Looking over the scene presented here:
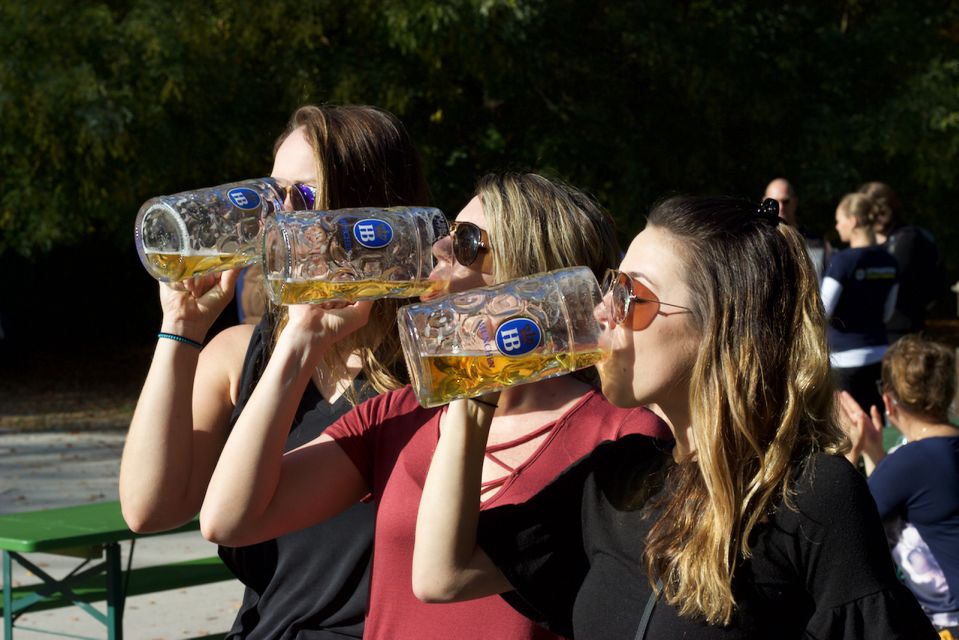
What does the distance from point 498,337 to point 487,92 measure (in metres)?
12.7

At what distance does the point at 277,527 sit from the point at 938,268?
7068 mm

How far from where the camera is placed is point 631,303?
5.59 ft

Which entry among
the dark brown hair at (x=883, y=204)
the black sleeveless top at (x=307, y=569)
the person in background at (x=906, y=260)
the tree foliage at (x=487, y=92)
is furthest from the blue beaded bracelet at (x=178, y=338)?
the tree foliage at (x=487, y=92)

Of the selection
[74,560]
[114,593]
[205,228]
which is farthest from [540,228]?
[74,560]

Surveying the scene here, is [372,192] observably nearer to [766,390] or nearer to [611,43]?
[766,390]

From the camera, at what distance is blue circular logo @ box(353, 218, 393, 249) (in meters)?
1.88

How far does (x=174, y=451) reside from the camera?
222cm

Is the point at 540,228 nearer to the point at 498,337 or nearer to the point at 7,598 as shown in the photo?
the point at 498,337

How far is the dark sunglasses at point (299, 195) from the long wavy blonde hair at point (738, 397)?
28.4 inches

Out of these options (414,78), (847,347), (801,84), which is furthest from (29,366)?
(847,347)

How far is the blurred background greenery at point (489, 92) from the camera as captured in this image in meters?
11.9

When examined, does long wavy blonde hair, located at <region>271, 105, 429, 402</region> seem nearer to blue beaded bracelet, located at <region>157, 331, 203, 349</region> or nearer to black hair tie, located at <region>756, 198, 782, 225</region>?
blue beaded bracelet, located at <region>157, 331, 203, 349</region>

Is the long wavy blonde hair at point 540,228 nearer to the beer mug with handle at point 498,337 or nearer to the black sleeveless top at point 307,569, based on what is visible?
the beer mug with handle at point 498,337

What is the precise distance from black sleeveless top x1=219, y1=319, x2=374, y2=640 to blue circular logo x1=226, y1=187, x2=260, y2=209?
363 mm
